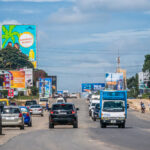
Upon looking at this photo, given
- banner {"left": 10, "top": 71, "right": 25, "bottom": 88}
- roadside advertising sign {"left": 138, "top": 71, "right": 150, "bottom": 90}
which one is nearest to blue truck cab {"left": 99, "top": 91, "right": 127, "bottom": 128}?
banner {"left": 10, "top": 71, "right": 25, "bottom": 88}

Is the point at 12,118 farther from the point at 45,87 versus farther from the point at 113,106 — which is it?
the point at 45,87

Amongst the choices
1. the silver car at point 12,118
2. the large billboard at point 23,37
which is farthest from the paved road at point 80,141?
the large billboard at point 23,37

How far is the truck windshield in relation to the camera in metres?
35.6

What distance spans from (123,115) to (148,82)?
444ft

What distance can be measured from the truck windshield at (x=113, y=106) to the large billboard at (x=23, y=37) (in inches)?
4978

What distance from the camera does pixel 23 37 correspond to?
163 meters

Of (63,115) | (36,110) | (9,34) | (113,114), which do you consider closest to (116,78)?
(9,34)

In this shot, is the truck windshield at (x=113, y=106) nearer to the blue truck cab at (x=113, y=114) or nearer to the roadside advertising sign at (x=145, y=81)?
the blue truck cab at (x=113, y=114)

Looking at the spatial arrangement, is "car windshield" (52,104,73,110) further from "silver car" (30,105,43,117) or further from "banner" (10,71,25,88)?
A: "banner" (10,71,25,88)

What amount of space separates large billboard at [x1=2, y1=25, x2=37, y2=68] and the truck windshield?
126 m

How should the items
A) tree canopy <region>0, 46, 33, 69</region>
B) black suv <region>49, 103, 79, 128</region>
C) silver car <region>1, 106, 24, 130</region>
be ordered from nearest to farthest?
silver car <region>1, 106, 24, 130</region> → black suv <region>49, 103, 79, 128</region> → tree canopy <region>0, 46, 33, 69</region>

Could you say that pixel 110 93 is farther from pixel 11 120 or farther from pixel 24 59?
pixel 24 59

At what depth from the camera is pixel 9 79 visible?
112 meters

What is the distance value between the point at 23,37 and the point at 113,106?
5070 inches
